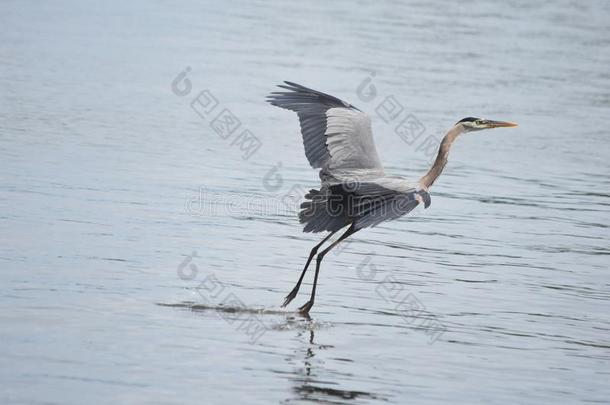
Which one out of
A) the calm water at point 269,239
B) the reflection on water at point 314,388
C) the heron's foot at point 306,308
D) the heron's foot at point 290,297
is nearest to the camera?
the reflection on water at point 314,388

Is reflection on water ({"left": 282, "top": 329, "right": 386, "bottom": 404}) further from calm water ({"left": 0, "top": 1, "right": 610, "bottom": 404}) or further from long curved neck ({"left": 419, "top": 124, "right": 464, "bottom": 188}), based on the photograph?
long curved neck ({"left": 419, "top": 124, "right": 464, "bottom": 188})

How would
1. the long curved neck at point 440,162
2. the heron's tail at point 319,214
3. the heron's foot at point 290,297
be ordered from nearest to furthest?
the heron's foot at point 290,297
the heron's tail at point 319,214
the long curved neck at point 440,162

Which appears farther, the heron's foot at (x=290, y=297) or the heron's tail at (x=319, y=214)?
the heron's tail at (x=319, y=214)

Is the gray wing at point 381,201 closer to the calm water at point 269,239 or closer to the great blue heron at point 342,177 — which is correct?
the great blue heron at point 342,177

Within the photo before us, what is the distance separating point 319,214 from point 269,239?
5.22 ft

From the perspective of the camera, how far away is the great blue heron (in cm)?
884

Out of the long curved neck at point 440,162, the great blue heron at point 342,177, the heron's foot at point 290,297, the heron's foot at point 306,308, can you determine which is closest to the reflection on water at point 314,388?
the heron's foot at point 306,308

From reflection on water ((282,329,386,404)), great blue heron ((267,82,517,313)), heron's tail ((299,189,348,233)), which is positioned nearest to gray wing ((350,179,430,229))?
great blue heron ((267,82,517,313))

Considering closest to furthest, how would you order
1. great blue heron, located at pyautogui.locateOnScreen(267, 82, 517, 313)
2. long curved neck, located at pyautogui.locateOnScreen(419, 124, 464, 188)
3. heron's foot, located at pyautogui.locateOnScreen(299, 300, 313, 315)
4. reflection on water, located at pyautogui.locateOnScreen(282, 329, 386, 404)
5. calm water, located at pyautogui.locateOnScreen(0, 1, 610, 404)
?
1. reflection on water, located at pyautogui.locateOnScreen(282, 329, 386, 404)
2. calm water, located at pyautogui.locateOnScreen(0, 1, 610, 404)
3. heron's foot, located at pyautogui.locateOnScreen(299, 300, 313, 315)
4. great blue heron, located at pyautogui.locateOnScreen(267, 82, 517, 313)
5. long curved neck, located at pyautogui.locateOnScreen(419, 124, 464, 188)

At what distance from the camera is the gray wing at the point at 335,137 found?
30.0ft

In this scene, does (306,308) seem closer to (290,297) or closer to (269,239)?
(290,297)

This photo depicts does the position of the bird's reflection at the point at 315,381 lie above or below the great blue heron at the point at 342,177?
below

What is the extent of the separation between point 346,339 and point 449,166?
746 cm

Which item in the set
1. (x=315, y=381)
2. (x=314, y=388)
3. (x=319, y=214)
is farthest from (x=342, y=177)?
(x=314, y=388)
